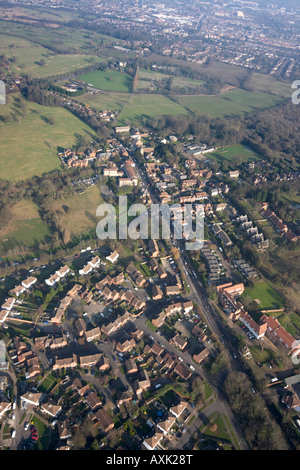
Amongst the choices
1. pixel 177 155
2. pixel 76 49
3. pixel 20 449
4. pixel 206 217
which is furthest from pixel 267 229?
pixel 76 49

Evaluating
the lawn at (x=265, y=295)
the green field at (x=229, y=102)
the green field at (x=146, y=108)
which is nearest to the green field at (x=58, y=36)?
the green field at (x=146, y=108)

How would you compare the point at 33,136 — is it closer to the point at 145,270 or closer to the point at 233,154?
the point at 233,154

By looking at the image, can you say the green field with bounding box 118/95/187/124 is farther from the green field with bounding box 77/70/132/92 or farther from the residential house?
the residential house

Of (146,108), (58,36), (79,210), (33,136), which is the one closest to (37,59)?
(58,36)

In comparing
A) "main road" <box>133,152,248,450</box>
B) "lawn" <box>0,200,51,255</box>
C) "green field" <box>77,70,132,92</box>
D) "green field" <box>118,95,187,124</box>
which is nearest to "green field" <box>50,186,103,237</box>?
"lawn" <box>0,200,51,255</box>

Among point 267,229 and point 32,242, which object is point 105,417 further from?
point 267,229
